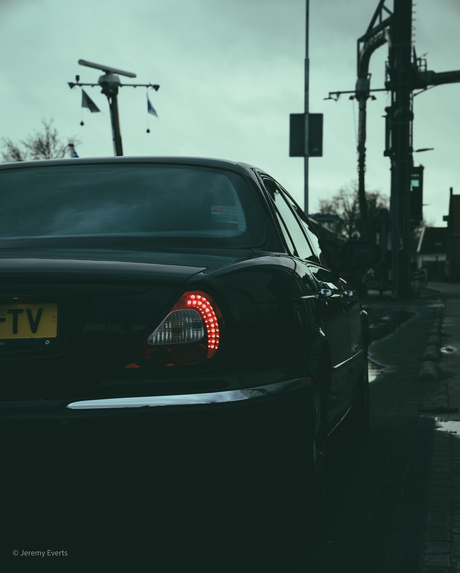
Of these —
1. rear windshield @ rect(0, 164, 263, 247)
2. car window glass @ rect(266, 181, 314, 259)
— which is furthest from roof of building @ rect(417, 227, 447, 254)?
rear windshield @ rect(0, 164, 263, 247)

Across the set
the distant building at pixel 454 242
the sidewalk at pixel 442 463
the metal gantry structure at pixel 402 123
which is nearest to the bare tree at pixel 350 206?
the distant building at pixel 454 242

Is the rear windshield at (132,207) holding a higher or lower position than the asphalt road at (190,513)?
higher

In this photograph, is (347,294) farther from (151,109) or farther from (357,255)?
(151,109)

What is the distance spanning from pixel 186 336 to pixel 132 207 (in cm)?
98

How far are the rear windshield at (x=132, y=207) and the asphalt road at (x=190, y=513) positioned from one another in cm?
99

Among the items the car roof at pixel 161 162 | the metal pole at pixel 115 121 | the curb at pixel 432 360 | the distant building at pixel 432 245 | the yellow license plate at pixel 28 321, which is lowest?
the distant building at pixel 432 245

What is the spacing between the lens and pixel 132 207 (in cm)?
367

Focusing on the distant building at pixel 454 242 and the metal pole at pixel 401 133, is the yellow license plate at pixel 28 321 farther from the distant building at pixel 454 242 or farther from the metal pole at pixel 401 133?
the distant building at pixel 454 242

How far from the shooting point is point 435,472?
504 centimetres

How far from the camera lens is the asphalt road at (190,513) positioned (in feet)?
8.85

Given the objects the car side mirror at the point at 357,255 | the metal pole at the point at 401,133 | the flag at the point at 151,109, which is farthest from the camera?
the metal pole at the point at 401,133

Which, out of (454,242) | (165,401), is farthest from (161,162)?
(454,242)

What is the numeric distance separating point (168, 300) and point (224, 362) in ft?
0.86

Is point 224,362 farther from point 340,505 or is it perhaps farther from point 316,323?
point 340,505
